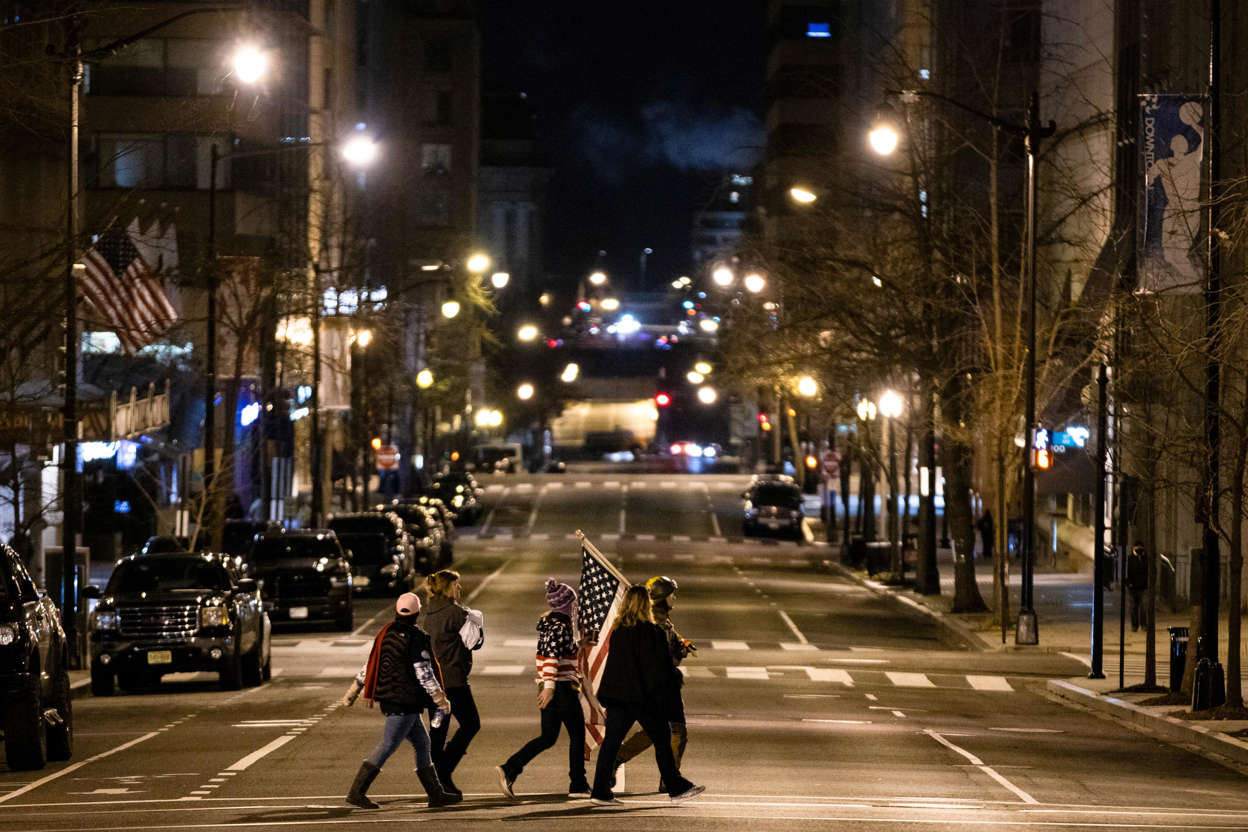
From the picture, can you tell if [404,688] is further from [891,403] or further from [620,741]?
[891,403]

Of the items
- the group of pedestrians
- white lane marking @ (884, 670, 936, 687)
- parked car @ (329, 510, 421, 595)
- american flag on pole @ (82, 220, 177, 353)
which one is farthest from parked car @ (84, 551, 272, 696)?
parked car @ (329, 510, 421, 595)

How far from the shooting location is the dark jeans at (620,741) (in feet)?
45.5

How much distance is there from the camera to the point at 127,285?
3562 centimetres

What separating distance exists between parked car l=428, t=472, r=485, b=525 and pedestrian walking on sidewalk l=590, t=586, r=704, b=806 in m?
55.0

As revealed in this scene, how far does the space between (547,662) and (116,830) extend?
3359 mm

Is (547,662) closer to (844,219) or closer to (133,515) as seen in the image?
(844,219)

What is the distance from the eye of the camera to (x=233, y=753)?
17406mm

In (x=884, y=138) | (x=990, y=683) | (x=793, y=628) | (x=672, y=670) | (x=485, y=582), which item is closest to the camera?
(x=672, y=670)

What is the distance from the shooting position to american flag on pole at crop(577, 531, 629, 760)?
14766mm

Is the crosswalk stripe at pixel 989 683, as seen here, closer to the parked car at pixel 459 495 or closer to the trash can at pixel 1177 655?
the trash can at pixel 1177 655

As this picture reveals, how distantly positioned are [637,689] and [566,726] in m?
0.83

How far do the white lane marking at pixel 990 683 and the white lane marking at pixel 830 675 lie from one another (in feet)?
5.61

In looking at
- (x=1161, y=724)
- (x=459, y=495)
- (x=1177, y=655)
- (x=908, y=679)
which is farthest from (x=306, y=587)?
(x=459, y=495)

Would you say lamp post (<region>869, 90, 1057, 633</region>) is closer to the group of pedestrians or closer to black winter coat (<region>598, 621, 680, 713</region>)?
the group of pedestrians
